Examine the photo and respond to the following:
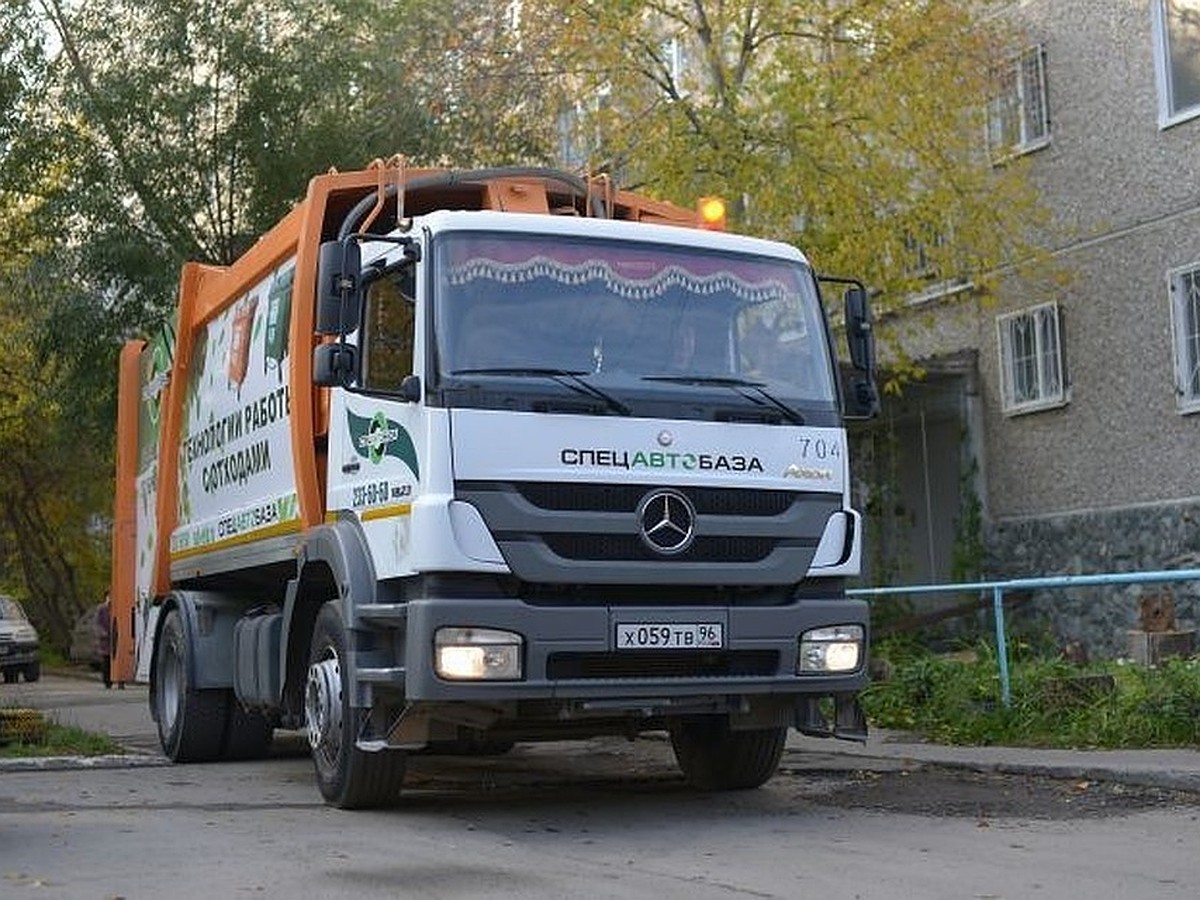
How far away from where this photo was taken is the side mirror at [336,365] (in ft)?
30.0

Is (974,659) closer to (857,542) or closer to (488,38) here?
(857,542)

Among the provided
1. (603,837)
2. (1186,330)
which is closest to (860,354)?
(603,837)

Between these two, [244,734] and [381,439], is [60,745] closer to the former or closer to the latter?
[244,734]

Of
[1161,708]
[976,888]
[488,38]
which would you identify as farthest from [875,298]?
[976,888]

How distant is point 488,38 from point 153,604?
7717 mm

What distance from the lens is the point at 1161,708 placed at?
11.4 m

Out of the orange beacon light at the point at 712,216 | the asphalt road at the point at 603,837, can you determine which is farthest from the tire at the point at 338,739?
the orange beacon light at the point at 712,216

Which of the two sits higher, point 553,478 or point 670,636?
point 553,478

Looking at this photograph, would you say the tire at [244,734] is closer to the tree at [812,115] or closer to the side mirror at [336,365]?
the side mirror at [336,365]

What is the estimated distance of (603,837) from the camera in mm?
8875

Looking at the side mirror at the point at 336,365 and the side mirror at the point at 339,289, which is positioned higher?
the side mirror at the point at 339,289

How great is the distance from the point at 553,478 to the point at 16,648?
77.5 feet

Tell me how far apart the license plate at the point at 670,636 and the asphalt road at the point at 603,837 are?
903 mm

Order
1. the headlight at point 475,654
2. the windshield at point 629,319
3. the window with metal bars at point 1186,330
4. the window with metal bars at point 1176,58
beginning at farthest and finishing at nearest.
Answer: the window with metal bars at point 1186,330 → the window with metal bars at point 1176,58 → the windshield at point 629,319 → the headlight at point 475,654
